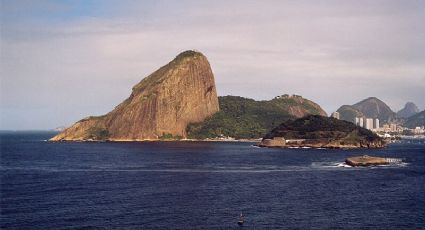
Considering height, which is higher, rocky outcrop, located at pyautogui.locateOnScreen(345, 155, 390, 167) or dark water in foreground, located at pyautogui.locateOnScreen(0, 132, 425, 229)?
rocky outcrop, located at pyautogui.locateOnScreen(345, 155, 390, 167)

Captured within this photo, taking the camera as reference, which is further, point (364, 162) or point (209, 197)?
point (364, 162)

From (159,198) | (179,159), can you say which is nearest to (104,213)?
(159,198)

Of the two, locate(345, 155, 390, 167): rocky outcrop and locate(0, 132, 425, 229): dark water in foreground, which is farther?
locate(345, 155, 390, 167): rocky outcrop

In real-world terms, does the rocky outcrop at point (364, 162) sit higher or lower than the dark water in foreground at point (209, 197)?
higher

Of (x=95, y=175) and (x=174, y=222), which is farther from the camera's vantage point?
(x=95, y=175)

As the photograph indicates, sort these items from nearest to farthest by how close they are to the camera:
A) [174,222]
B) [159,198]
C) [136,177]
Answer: [174,222] → [159,198] → [136,177]

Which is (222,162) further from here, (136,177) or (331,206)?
(331,206)

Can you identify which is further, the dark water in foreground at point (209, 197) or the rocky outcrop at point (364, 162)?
the rocky outcrop at point (364, 162)

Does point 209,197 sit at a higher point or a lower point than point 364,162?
lower
